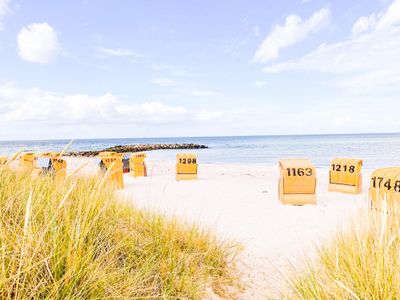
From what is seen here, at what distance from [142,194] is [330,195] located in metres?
5.98

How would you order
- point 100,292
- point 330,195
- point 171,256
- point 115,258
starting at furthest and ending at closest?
point 330,195
point 171,256
point 115,258
point 100,292

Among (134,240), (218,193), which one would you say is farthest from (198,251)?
(218,193)

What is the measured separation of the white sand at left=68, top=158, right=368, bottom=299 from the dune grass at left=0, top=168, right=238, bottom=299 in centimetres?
47

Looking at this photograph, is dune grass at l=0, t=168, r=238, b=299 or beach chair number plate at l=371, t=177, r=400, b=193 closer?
dune grass at l=0, t=168, r=238, b=299

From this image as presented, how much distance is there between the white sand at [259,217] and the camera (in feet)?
12.5

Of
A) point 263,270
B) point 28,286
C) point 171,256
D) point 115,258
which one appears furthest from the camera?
point 263,270

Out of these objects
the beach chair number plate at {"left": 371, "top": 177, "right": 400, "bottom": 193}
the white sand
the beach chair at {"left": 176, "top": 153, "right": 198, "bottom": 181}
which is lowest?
the white sand

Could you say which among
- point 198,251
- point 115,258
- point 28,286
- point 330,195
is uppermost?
point 28,286

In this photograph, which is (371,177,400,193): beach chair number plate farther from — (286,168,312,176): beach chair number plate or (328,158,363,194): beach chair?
(328,158,363,194): beach chair

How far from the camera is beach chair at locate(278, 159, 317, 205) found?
26.4 feet

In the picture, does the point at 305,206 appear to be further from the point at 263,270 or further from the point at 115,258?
the point at 115,258

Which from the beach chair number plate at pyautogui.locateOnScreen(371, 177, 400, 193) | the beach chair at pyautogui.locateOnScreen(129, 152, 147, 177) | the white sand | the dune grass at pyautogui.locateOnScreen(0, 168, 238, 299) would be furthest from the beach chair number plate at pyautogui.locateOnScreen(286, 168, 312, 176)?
the beach chair at pyautogui.locateOnScreen(129, 152, 147, 177)

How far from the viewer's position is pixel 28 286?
1803 millimetres

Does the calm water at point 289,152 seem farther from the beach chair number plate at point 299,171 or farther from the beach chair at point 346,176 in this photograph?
the beach chair at point 346,176
